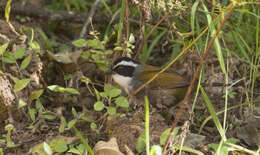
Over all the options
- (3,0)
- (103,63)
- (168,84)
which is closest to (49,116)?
(103,63)

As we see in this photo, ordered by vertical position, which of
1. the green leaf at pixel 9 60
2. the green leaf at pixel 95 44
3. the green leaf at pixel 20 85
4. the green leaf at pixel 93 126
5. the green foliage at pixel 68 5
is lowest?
the green leaf at pixel 93 126

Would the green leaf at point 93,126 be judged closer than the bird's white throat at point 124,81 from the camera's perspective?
Yes

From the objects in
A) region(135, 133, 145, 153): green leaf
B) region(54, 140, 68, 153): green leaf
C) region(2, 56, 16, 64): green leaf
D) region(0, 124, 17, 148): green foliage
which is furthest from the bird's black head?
region(0, 124, 17, 148): green foliage

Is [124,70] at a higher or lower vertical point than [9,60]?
lower

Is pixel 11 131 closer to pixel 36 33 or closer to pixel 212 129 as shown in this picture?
pixel 36 33

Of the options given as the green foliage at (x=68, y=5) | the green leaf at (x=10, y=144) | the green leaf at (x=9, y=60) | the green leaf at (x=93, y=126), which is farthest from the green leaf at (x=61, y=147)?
the green foliage at (x=68, y=5)

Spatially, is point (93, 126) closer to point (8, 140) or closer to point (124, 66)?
point (8, 140)

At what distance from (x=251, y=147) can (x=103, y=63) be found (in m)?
2.09

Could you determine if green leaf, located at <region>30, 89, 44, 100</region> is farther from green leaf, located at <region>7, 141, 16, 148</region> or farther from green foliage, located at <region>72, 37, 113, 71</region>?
green foliage, located at <region>72, 37, 113, 71</region>

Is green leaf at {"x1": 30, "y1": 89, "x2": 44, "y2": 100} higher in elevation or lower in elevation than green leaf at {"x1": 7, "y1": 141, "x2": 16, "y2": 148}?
higher

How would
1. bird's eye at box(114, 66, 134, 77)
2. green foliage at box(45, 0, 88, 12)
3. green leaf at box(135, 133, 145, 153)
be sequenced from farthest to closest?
green foliage at box(45, 0, 88, 12) < bird's eye at box(114, 66, 134, 77) < green leaf at box(135, 133, 145, 153)

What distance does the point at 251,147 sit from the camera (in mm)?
3828

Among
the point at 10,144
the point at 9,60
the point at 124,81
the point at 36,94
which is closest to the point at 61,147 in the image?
the point at 10,144

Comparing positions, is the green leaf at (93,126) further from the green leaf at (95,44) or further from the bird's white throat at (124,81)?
the bird's white throat at (124,81)
